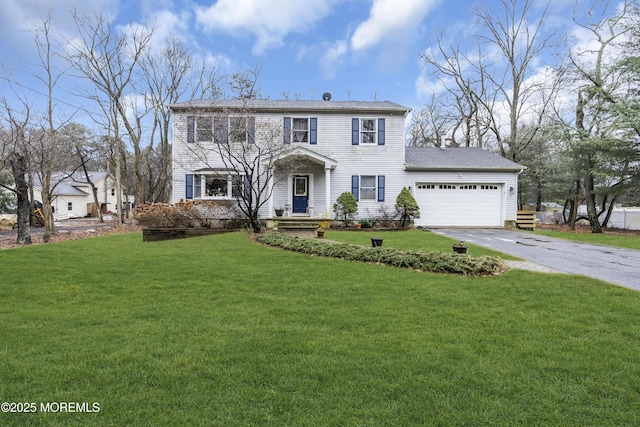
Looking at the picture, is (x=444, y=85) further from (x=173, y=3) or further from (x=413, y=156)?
(x=173, y=3)

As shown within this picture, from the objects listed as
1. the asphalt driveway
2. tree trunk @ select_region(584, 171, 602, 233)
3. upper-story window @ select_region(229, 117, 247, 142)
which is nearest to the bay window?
upper-story window @ select_region(229, 117, 247, 142)

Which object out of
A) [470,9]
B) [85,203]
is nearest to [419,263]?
[470,9]

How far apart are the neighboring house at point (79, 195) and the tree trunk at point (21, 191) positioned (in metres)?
20.9

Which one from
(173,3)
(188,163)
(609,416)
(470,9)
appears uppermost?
(470,9)

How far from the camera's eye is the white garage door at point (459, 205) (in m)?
16.9

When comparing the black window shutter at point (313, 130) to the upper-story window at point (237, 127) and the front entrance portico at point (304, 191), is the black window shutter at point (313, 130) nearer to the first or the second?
the front entrance portico at point (304, 191)

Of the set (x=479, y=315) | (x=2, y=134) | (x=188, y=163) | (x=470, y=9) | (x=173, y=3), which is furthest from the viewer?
(x=470, y=9)

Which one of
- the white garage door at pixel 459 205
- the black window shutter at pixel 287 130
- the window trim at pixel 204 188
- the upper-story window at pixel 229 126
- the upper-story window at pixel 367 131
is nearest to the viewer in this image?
the upper-story window at pixel 229 126

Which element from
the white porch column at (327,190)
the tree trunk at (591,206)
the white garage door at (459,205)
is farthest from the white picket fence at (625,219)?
the white porch column at (327,190)

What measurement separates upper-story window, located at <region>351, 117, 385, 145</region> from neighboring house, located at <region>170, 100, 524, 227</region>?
1.9 inches

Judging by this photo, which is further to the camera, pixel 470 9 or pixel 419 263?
pixel 470 9

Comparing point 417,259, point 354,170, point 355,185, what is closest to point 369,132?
point 354,170

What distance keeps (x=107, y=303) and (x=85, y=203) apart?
35.8 meters

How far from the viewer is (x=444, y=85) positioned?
86.9 ft
